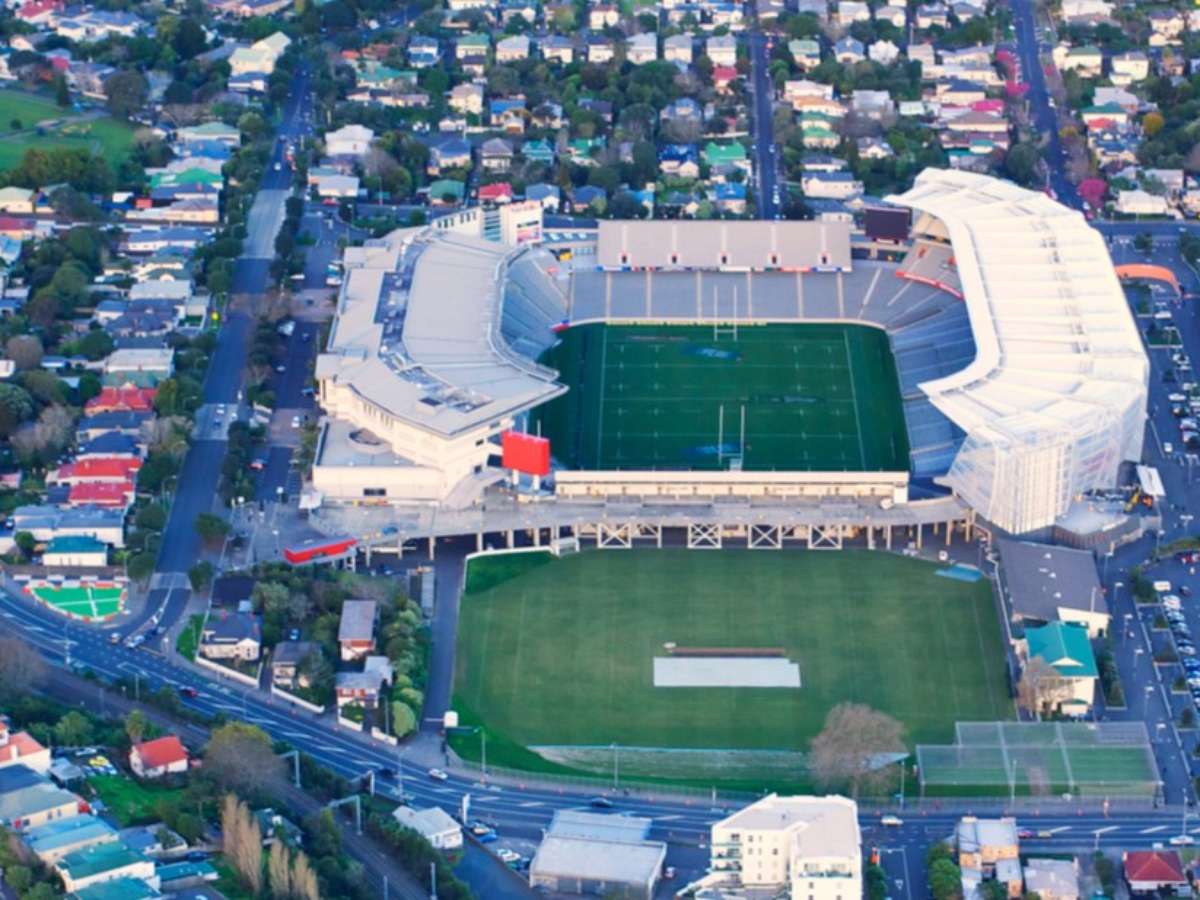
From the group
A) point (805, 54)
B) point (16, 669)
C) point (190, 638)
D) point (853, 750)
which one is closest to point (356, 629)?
point (190, 638)

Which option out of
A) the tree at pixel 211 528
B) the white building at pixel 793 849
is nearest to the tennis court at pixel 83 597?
the tree at pixel 211 528

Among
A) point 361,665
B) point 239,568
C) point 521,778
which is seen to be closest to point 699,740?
point 521,778

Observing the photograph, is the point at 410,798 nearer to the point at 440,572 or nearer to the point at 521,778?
the point at 521,778

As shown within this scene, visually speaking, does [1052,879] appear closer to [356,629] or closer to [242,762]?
[242,762]

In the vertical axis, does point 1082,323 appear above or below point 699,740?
above

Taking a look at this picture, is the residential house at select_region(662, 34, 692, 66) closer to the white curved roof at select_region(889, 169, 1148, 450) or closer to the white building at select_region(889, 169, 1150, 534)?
the white curved roof at select_region(889, 169, 1148, 450)
